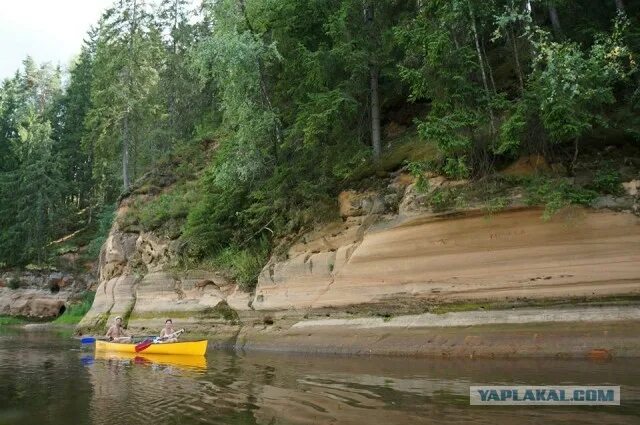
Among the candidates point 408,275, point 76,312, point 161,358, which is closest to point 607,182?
point 408,275

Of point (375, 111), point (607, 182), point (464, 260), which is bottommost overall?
point (464, 260)

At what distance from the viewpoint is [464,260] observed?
1410cm

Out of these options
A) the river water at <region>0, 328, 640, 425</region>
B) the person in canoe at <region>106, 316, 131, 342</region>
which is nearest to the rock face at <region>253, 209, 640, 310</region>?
the river water at <region>0, 328, 640, 425</region>

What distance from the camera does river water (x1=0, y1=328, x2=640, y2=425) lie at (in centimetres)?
745

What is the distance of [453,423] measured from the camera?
268 inches

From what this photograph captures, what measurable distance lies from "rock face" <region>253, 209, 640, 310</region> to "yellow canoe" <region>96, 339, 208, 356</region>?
2.77 m

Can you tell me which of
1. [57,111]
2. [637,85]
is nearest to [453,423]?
[637,85]

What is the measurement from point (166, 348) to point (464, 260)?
9402mm

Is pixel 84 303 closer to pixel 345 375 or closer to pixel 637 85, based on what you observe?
pixel 345 375

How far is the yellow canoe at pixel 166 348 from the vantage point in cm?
1609

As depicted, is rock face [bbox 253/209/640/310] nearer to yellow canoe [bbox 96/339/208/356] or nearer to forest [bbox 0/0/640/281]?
forest [bbox 0/0/640/281]

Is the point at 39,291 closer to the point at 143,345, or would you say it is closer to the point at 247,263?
the point at 143,345

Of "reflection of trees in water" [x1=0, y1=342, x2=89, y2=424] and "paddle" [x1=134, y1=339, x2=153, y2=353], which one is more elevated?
"reflection of trees in water" [x1=0, y1=342, x2=89, y2=424]

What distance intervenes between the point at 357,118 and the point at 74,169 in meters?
38.6
